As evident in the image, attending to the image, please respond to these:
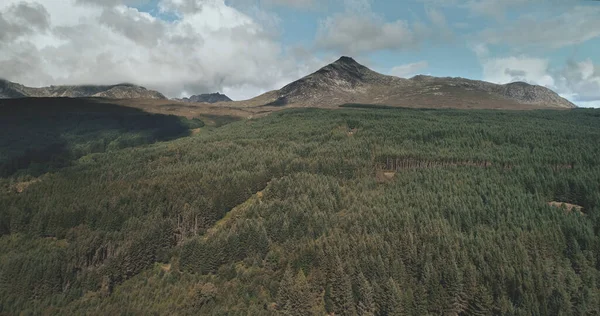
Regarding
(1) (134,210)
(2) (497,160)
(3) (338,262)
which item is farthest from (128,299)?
(2) (497,160)

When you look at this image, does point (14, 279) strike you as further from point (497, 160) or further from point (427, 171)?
point (497, 160)

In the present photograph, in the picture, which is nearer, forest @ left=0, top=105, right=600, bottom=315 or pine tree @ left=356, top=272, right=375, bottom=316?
pine tree @ left=356, top=272, right=375, bottom=316

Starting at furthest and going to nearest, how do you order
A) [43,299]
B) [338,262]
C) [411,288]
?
[43,299], [338,262], [411,288]

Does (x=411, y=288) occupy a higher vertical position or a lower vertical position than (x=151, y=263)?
higher

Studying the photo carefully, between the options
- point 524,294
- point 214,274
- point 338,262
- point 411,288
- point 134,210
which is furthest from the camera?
point 134,210

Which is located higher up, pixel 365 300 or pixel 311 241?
pixel 311 241

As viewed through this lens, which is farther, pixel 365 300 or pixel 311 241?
pixel 311 241

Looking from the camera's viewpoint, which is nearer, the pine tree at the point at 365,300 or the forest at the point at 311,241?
the pine tree at the point at 365,300

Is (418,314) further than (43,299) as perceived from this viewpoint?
No
